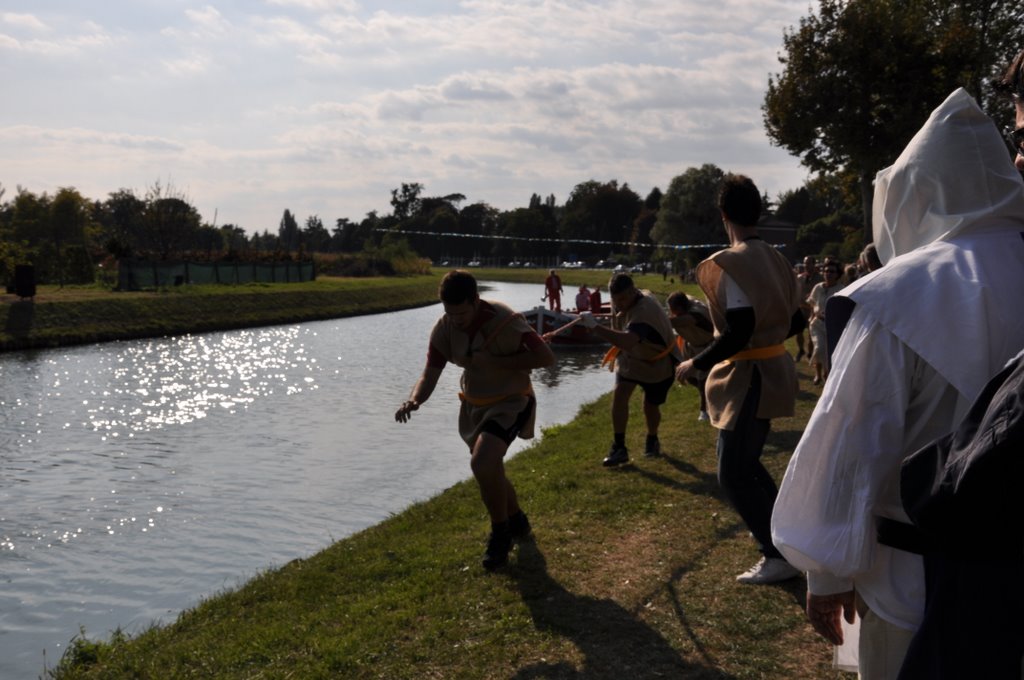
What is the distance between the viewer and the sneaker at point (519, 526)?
699 centimetres

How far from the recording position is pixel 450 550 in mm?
7211

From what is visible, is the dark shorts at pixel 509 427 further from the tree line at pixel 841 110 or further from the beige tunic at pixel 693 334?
the tree line at pixel 841 110

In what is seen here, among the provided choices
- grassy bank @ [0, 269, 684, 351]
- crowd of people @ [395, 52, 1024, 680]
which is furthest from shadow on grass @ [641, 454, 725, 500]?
grassy bank @ [0, 269, 684, 351]

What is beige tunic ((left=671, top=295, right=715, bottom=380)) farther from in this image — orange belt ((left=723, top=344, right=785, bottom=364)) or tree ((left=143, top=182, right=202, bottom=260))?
tree ((left=143, top=182, right=202, bottom=260))

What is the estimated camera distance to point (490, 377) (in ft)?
21.8

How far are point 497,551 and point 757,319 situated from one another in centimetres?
243

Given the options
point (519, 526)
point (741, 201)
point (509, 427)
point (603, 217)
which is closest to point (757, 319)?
point (741, 201)

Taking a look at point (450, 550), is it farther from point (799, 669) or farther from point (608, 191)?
point (608, 191)

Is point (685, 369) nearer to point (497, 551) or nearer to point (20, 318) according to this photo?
point (497, 551)

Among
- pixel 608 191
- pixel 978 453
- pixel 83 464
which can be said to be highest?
pixel 608 191

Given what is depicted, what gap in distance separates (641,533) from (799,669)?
8.66 ft

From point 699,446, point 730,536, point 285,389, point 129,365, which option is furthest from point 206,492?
point 129,365

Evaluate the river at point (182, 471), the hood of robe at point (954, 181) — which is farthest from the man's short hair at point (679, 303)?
the hood of robe at point (954, 181)

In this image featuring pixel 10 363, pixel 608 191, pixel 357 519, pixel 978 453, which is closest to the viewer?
pixel 978 453
